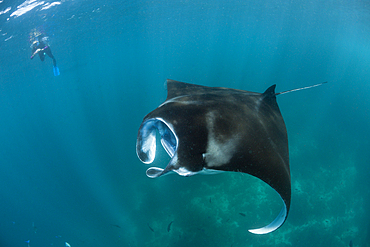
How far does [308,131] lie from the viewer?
11109 mm

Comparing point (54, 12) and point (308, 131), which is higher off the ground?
point (54, 12)

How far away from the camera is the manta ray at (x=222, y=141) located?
5.48ft

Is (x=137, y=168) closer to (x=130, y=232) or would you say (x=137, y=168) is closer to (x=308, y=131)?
(x=130, y=232)

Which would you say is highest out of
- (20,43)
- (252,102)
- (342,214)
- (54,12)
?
(54,12)

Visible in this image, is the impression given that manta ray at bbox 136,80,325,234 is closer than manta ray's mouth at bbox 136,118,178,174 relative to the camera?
Yes

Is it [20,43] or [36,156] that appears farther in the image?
[20,43]

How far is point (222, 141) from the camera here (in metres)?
1.80

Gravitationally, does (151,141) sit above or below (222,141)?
below

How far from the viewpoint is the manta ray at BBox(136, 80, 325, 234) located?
5.48 feet

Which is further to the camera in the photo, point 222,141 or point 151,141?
point 151,141

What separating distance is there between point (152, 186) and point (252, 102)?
753 centimetres

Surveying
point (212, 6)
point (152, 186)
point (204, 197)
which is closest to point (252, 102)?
point (204, 197)

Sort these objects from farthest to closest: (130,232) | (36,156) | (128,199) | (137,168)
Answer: (36,156), (137,168), (128,199), (130,232)

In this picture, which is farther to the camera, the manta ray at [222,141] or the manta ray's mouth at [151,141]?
the manta ray's mouth at [151,141]
